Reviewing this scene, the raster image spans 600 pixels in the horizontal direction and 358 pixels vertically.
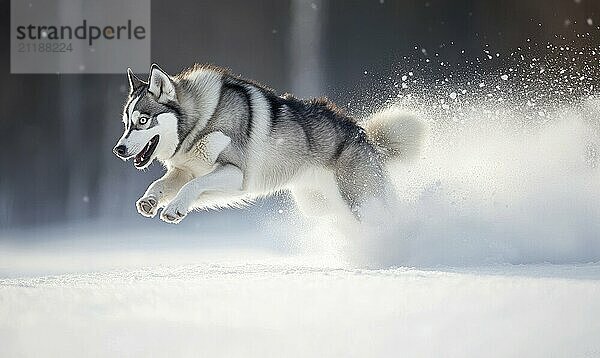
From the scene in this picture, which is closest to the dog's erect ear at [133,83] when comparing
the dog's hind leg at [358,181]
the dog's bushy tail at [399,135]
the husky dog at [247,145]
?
the husky dog at [247,145]

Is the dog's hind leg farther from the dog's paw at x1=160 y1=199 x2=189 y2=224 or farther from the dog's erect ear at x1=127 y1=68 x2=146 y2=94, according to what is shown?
the dog's erect ear at x1=127 y1=68 x2=146 y2=94

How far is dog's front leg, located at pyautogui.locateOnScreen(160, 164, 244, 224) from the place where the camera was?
350 cm

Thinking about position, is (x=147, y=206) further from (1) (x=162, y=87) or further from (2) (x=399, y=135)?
(2) (x=399, y=135)

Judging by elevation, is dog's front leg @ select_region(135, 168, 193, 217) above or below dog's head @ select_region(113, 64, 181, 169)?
below

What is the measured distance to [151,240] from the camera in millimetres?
6707

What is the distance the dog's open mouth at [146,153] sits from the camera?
3.83 metres

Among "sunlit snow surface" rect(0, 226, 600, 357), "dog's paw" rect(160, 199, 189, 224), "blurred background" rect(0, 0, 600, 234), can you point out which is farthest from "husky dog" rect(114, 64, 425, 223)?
"blurred background" rect(0, 0, 600, 234)

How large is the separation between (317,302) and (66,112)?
689cm

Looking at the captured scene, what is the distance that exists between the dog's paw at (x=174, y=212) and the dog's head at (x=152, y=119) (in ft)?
1.38

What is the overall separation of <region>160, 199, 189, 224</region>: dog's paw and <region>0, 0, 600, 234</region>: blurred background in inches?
171

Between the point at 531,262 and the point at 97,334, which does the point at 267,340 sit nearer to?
the point at 97,334

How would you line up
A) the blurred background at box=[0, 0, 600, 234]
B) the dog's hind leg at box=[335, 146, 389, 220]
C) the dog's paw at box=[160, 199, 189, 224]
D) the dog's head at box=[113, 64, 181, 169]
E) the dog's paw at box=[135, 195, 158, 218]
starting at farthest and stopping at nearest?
the blurred background at box=[0, 0, 600, 234]
the dog's hind leg at box=[335, 146, 389, 220]
the dog's head at box=[113, 64, 181, 169]
the dog's paw at box=[135, 195, 158, 218]
the dog's paw at box=[160, 199, 189, 224]

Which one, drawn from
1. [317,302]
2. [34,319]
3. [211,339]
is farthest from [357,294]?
[34,319]

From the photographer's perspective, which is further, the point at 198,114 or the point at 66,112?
the point at 66,112
